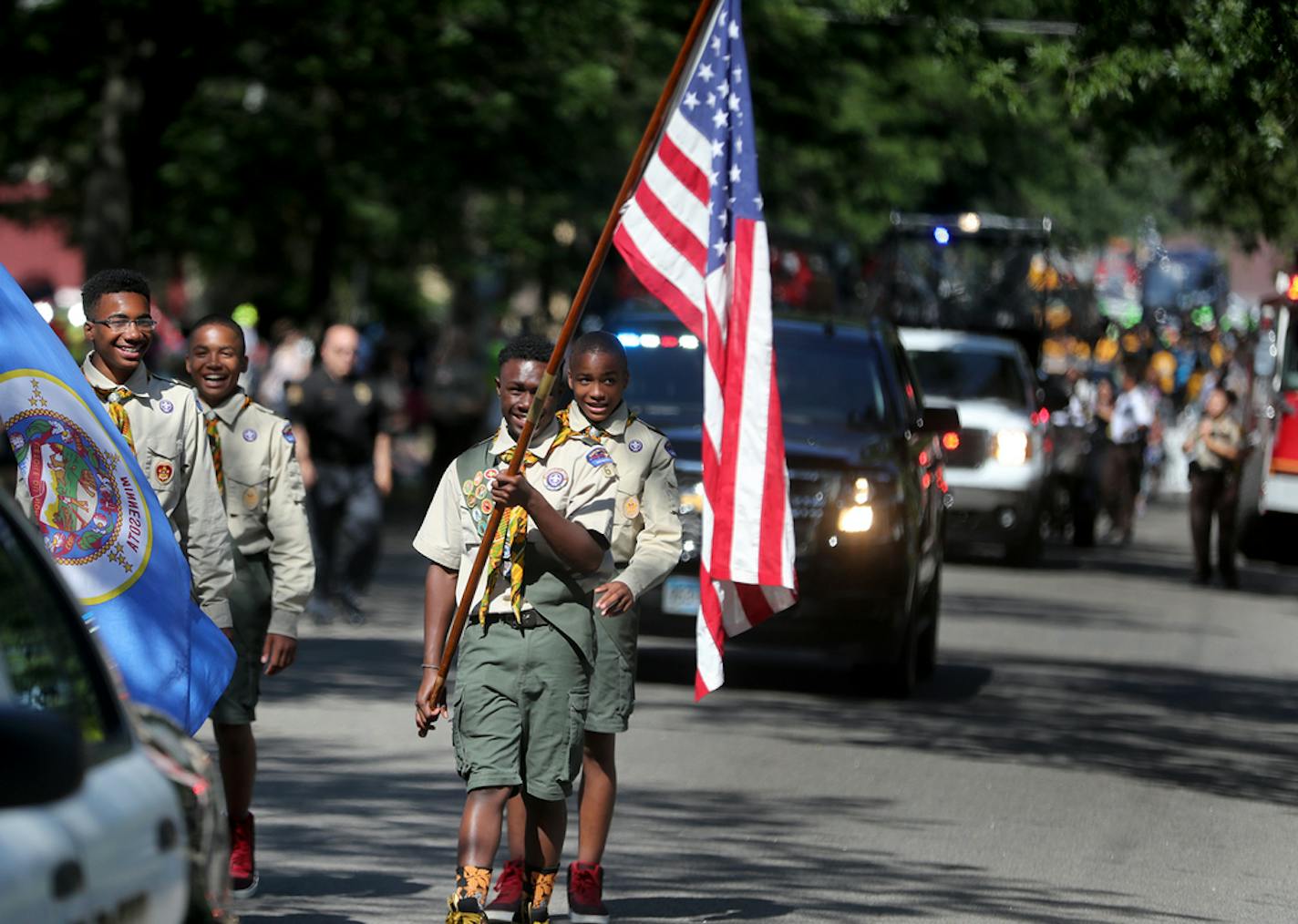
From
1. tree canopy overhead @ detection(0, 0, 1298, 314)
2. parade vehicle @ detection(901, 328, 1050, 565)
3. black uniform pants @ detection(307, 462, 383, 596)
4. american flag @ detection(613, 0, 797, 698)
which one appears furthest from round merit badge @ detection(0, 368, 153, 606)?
parade vehicle @ detection(901, 328, 1050, 565)

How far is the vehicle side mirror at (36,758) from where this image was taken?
9.83 feet

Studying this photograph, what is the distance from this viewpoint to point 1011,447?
22.8 metres

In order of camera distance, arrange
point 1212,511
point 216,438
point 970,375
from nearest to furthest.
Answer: point 216,438
point 1212,511
point 970,375

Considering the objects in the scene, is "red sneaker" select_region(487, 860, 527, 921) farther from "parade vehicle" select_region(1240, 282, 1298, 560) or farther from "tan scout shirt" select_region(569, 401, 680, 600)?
"parade vehicle" select_region(1240, 282, 1298, 560)

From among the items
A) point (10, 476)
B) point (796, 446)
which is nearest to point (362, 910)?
point (796, 446)

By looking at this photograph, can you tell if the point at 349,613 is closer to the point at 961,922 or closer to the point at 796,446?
the point at 796,446

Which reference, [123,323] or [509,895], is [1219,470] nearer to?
[509,895]

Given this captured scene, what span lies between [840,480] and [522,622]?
233 inches

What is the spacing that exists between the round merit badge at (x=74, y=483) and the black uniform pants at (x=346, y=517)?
10096 millimetres

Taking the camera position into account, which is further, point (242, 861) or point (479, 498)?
point (242, 861)

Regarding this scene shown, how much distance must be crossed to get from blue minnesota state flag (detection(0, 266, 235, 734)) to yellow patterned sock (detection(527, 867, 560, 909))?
119 centimetres

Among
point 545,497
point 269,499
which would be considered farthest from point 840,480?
point 545,497

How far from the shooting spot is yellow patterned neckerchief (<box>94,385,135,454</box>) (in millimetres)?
6773

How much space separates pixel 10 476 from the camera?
1919cm
